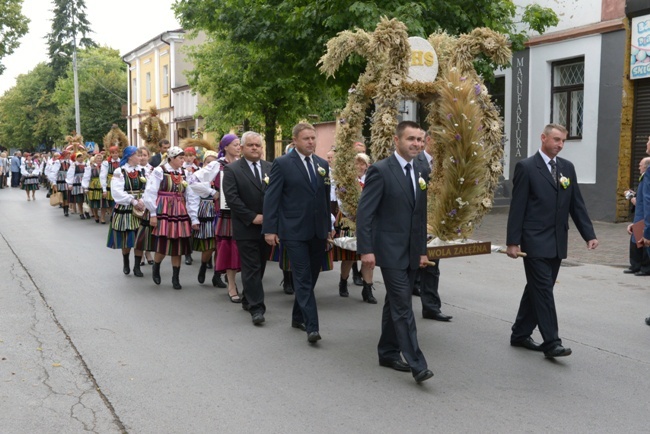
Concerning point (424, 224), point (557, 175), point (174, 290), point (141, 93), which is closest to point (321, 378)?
point (424, 224)

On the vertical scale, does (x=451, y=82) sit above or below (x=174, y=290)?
above

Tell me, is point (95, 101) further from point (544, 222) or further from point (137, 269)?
point (544, 222)

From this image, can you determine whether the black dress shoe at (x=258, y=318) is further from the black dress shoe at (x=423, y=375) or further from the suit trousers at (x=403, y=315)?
the black dress shoe at (x=423, y=375)

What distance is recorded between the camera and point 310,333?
22.4 feet

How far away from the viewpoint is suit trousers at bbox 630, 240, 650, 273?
10.9 metres

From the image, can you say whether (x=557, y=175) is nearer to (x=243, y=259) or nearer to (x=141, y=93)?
(x=243, y=259)

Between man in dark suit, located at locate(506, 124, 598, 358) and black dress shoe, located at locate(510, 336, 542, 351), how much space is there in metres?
0.11

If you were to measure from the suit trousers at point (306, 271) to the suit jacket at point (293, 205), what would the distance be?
9 centimetres

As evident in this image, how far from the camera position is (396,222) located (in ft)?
19.2

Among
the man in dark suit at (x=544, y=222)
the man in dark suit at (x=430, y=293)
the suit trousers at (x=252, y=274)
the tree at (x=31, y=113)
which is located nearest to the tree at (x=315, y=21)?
the man in dark suit at (x=430, y=293)

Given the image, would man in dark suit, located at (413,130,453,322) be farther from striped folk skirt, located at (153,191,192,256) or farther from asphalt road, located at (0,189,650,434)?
striped folk skirt, located at (153,191,192,256)

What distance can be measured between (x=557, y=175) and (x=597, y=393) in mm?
1910

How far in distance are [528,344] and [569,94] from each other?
13336 millimetres

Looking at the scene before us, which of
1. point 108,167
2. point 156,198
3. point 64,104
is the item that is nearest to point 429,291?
point 156,198
